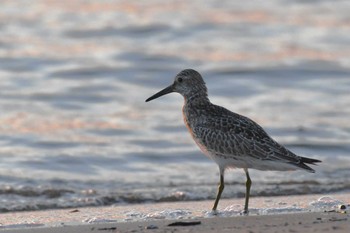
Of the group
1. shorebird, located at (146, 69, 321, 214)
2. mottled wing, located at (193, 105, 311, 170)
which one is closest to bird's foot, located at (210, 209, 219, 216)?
shorebird, located at (146, 69, 321, 214)

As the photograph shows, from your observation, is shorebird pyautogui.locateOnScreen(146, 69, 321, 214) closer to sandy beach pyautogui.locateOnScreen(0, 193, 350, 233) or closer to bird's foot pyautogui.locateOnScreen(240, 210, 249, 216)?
bird's foot pyautogui.locateOnScreen(240, 210, 249, 216)

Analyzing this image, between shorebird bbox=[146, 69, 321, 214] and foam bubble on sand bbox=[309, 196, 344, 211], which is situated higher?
shorebird bbox=[146, 69, 321, 214]

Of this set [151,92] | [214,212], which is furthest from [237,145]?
[151,92]

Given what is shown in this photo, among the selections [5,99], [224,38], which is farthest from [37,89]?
[224,38]

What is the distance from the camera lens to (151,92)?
59.6 ft

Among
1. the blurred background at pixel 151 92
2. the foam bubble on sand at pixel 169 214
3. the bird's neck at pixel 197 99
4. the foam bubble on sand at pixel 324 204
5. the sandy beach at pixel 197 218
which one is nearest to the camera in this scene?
the sandy beach at pixel 197 218

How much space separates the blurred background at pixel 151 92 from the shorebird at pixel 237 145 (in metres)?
1.35

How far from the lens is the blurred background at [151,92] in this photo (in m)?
13.3

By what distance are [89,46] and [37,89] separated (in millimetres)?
3259

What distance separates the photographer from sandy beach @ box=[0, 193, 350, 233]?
376 inches

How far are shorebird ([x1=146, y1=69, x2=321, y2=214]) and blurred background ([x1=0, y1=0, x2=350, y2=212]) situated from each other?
1.35 m

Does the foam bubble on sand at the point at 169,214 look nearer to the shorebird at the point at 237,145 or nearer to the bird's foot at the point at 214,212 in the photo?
the bird's foot at the point at 214,212

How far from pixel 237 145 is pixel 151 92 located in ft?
24.0

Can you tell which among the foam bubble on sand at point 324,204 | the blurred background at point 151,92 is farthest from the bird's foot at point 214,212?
the blurred background at point 151,92
